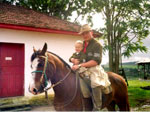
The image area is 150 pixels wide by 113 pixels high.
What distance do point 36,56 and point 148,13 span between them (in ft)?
23.2

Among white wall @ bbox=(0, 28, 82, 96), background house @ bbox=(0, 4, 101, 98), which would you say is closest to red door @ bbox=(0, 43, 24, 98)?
background house @ bbox=(0, 4, 101, 98)

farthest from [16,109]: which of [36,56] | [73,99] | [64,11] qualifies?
[64,11]

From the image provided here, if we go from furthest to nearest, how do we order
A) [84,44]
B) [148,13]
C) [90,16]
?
1. [90,16]
2. [148,13]
3. [84,44]

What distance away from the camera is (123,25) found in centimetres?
751

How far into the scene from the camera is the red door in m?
5.51

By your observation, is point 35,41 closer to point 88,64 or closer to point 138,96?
point 88,64

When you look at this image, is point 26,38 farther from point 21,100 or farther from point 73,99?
point 73,99

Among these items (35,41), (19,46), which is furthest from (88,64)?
(19,46)

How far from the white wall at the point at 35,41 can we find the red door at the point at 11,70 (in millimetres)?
265

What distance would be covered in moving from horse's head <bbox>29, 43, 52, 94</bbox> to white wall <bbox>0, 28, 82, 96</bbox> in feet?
10.2

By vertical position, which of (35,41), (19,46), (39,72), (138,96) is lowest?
(138,96)

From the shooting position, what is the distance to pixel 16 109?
196 inches

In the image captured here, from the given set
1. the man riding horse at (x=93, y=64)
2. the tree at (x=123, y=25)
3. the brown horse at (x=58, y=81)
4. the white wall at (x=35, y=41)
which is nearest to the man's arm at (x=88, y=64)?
the man riding horse at (x=93, y=64)

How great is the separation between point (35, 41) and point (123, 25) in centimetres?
412
